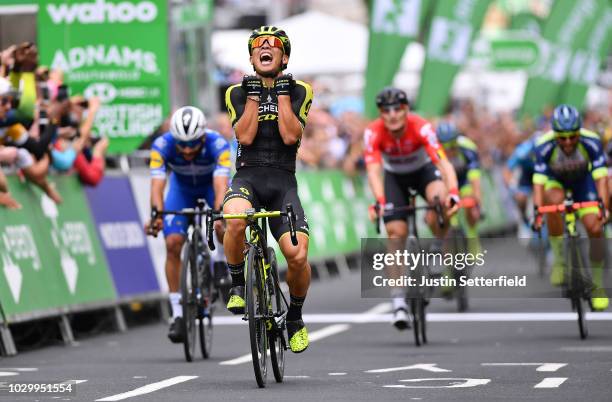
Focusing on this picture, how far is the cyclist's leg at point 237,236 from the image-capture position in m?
11.7

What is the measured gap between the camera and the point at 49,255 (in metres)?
16.3

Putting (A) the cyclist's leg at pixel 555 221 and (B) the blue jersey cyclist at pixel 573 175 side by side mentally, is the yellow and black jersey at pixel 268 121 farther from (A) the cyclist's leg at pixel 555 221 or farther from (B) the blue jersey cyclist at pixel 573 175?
(A) the cyclist's leg at pixel 555 221

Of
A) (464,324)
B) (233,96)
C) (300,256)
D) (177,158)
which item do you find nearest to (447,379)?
(300,256)

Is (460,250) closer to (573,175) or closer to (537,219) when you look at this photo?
(573,175)

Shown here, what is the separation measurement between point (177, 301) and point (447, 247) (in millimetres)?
5252

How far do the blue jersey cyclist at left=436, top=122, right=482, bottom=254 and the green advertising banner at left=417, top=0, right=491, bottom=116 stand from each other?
30.3ft

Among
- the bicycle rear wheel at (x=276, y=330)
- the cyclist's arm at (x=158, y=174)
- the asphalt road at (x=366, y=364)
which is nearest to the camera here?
the asphalt road at (x=366, y=364)

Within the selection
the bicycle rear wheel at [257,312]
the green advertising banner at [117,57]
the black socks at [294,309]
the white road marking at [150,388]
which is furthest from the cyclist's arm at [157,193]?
the green advertising banner at [117,57]

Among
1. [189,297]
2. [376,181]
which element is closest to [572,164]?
[376,181]

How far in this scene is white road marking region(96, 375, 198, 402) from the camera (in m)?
11.0

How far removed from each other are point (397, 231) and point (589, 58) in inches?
1197

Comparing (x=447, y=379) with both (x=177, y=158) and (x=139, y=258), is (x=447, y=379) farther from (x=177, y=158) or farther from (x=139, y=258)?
(x=139, y=258)

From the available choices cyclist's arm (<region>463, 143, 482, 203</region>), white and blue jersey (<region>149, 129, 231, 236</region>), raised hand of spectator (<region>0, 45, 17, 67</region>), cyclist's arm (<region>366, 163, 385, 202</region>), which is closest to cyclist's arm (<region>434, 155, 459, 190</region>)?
cyclist's arm (<region>366, 163, 385, 202</region>)

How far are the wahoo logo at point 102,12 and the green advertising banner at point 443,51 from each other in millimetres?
10696
